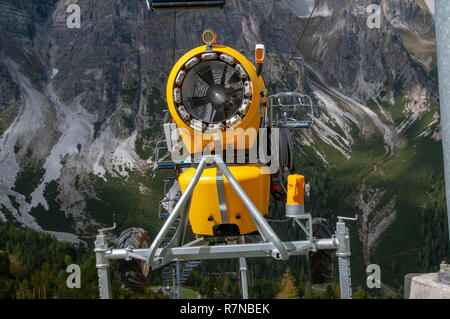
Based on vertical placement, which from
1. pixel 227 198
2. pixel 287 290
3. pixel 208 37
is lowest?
pixel 287 290

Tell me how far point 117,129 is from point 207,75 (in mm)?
176032

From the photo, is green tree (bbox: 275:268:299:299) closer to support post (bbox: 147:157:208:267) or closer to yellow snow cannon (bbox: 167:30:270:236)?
yellow snow cannon (bbox: 167:30:270:236)

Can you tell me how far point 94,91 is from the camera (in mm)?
181750

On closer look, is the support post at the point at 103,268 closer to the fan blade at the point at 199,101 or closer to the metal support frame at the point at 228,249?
the metal support frame at the point at 228,249

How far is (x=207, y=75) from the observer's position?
11.0 meters

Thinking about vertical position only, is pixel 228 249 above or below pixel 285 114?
below

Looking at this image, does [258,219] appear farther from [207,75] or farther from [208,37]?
[208,37]

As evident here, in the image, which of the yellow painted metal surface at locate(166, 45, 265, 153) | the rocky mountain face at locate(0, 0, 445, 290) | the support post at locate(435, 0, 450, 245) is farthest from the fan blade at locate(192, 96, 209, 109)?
the rocky mountain face at locate(0, 0, 445, 290)

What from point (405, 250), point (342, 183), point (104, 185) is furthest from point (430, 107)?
point (104, 185)

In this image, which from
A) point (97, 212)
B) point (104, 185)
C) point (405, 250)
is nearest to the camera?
point (405, 250)

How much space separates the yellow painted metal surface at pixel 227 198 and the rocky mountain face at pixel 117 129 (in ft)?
416

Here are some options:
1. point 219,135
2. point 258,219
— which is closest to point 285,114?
point 219,135

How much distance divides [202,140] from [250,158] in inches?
44.7

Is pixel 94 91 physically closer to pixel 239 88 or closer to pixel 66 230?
pixel 66 230
